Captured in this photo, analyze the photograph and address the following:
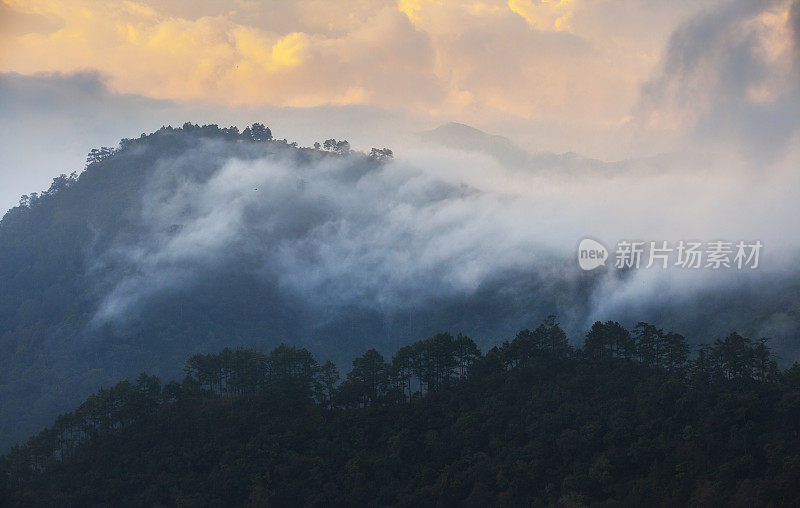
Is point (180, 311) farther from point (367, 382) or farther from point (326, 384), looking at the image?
point (367, 382)

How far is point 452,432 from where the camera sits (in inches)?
3322

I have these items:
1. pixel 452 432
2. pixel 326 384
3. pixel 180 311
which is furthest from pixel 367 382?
pixel 180 311

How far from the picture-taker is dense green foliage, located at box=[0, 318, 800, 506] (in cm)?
7006

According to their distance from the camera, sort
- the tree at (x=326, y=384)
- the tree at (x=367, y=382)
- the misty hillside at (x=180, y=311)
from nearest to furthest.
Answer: the tree at (x=367, y=382), the tree at (x=326, y=384), the misty hillside at (x=180, y=311)

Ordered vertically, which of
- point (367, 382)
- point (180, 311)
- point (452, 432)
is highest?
point (180, 311)

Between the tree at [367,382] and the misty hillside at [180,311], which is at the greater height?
the misty hillside at [180,311]

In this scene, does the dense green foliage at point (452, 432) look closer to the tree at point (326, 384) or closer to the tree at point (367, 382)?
the tree at point (367, 382)

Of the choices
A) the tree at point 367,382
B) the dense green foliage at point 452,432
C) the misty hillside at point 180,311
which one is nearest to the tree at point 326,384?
the dense green foliage at point 452,432

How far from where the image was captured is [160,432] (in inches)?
3632

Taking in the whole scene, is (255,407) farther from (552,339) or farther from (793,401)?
(793,401)

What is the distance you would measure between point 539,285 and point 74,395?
111 m

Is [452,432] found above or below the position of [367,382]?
below

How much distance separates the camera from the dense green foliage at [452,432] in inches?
2758

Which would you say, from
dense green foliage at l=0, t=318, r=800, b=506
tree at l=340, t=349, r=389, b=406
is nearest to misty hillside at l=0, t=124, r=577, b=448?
dense green foliage at l=0, t=318, r=800, b=506
